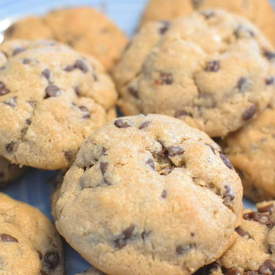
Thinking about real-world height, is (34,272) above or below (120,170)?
below

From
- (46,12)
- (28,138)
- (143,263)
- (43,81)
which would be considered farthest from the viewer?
(46,12)

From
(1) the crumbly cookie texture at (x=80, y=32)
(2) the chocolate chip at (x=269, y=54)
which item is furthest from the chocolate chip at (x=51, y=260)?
(2) the chocolate chip at (x=269, y=54)

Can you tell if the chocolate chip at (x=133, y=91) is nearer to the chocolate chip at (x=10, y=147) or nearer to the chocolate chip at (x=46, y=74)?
the chocolate chip at (x=46, y=74)

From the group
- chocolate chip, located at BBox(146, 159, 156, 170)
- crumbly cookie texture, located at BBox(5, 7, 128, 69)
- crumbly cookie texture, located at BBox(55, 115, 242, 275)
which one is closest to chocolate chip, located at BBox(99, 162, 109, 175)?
crumbly cookie texture, located at BBox(55, 115, 242, 275)

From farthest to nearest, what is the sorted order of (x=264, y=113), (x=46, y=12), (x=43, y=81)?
(x=46, y=12)
(x=264, y=113)
(x=43, y=81)

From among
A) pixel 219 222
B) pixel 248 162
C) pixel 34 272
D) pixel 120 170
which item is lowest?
pixel 34 272

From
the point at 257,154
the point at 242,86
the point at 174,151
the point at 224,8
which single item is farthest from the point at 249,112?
the point at 224,8

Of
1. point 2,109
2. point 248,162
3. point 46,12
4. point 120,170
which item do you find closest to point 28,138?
point 2,109

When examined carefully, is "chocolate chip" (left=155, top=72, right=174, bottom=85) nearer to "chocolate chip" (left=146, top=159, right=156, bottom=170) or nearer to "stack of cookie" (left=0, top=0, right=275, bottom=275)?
"stack of cookie" (left=0, top=0, right=275, bottom=275)

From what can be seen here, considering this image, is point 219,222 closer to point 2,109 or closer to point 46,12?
point 2,109
